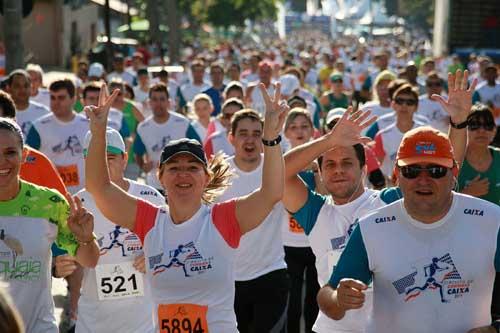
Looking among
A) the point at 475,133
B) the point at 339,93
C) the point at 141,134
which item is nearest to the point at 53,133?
the point at 141,134

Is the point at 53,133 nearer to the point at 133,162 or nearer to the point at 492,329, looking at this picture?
the point at 133,162

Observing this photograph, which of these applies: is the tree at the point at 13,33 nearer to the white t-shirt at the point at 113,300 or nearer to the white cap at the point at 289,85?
the white cap at the point at 289,85

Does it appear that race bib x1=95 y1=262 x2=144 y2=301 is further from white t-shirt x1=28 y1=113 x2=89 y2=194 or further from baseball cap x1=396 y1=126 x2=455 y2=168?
white t-shirt x1=28 y1=113 x2=89 y2=194

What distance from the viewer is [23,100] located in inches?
435

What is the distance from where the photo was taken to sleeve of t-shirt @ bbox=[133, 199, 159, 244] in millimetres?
5211

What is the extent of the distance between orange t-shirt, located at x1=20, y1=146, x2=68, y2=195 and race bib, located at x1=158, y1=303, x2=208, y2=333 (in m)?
1.67

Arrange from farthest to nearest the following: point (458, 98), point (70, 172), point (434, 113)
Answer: point (434, 113), point (70, 172), point (458, 98)

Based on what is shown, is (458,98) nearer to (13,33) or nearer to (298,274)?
(298,274)

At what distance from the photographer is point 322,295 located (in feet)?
14.3

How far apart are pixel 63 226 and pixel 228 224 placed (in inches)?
31.0

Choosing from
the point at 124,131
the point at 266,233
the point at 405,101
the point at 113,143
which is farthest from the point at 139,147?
the point at 113,143

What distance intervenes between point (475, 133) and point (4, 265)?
12.9 feet

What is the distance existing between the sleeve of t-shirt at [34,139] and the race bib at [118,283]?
12.0 feet

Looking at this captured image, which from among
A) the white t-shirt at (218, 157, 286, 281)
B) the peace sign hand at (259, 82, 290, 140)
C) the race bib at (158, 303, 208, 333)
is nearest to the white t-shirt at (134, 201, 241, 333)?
the race bib at (158, 303, 208, 333)
